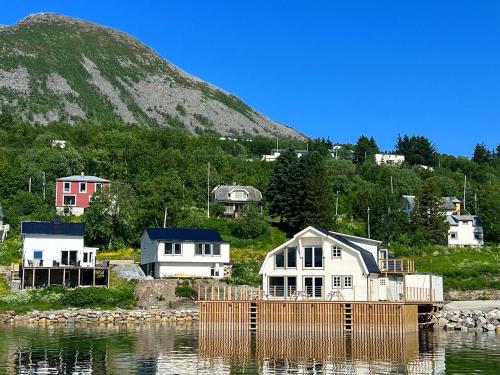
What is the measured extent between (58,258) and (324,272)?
32033 millimetres

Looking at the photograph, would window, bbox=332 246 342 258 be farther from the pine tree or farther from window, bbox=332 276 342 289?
the pine tree

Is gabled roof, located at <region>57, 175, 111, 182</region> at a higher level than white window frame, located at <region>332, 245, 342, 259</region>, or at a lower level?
higher

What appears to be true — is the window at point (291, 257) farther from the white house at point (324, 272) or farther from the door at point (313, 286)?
the door at point (313, 286)

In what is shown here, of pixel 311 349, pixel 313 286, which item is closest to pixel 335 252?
pixel 313 286

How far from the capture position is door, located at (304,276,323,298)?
50188mm

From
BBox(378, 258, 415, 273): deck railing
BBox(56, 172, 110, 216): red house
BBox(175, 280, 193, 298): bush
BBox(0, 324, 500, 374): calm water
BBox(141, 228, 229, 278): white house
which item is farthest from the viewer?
BBox(56, 172, 110, 216): red house

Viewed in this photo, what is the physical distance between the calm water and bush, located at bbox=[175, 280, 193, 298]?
15109 millimetres

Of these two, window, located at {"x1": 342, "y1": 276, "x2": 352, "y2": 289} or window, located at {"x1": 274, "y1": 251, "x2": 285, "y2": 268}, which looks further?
window, located at {"x1": 274, "y1": 251, "x2": 285, "y2": 268}

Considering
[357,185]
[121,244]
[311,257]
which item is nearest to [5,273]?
[121,244]

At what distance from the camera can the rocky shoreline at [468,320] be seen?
54441mm

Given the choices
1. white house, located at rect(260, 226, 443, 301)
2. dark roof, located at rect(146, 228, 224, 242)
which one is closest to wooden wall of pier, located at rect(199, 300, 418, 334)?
white house, located at rect(260, 226, 443, 301)

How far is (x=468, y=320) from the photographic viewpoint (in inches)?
2200

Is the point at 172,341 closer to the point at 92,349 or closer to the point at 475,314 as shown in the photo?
the point at 92,349

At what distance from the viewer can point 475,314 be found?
57.1 meters
